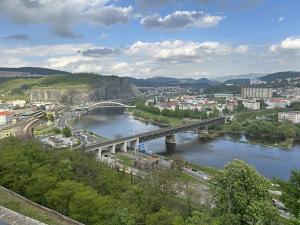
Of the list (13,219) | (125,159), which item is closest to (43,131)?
(125,159)

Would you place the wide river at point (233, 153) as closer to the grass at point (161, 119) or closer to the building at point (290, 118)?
the building at point (290, 118)

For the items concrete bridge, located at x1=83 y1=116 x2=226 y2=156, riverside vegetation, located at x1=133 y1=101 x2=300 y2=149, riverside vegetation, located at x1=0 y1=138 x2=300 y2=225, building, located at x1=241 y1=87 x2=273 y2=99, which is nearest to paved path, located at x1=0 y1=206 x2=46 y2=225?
riverside vegetation, located at x1=0 y1=138 x2=300 y2=225

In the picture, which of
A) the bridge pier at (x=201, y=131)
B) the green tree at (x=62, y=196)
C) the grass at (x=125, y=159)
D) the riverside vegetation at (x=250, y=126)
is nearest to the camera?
the green tree at (x=62, y=196)

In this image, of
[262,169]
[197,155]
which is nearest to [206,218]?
[262,169]

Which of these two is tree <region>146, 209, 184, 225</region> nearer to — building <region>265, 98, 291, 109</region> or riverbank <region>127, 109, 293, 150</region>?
riverbank <region>127, 109, 293, 150</region>

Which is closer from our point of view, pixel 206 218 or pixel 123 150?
pixel 206 218

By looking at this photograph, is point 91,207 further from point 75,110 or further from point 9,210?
point 75,110

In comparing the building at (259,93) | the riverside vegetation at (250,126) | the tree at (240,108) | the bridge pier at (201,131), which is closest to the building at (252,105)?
the tree at (240,108)

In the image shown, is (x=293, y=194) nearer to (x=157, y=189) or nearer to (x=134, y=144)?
(x=157, y=189)
